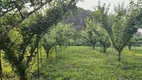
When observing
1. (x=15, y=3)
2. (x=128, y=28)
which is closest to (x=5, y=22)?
(x=15, y=3)

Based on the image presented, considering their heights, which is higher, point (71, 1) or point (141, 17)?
point (71, 1)

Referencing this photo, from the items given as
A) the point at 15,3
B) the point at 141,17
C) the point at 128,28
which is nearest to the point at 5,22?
the point at 15,3

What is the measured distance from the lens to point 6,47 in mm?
14141

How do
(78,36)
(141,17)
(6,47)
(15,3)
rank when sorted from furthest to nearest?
(78,36) → (6,47) → (141,17) → (15,3)

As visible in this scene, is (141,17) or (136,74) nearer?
(141,17)

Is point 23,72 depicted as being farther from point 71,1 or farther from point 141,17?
point 141,17

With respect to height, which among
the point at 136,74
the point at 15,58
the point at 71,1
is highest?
the point at 71,1

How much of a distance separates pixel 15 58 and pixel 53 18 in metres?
3.37

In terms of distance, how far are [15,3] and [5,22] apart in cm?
553

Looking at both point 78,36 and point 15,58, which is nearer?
point 15,58

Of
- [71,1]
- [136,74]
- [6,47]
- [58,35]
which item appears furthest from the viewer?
[58,35]

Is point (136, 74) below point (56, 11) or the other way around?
below

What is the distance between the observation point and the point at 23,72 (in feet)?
51.2

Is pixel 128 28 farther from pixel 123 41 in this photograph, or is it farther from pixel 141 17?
pixel 141 17
